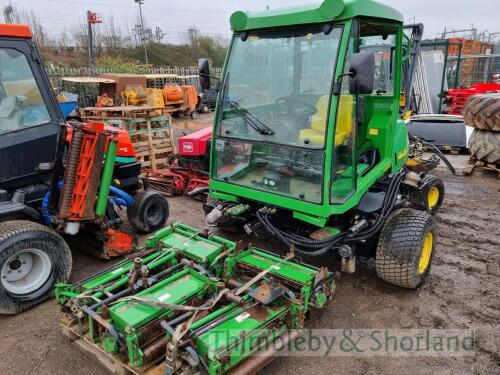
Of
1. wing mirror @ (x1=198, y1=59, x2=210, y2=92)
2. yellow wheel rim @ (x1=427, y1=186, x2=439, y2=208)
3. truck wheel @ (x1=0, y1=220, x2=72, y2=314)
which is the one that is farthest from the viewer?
yellow wheel rim @ (x1=427, y1=186, x2=439, y2=208)

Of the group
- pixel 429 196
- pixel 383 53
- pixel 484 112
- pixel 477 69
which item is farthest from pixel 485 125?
pixel 477 69

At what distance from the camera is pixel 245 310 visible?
2.64 metres

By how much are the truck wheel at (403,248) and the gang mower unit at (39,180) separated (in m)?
2.47

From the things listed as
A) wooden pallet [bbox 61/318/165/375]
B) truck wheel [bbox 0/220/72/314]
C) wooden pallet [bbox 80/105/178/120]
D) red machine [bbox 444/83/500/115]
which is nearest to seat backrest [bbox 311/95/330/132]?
wooden pallet [bbox 61/318/165/375]

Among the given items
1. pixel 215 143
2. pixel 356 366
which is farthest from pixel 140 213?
pixel 356 366

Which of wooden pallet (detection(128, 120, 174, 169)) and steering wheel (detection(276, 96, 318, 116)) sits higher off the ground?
steering wheel (detection(276, 96, 318, 116))

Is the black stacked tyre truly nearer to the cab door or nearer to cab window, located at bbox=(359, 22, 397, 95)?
cab window, located at bbox=(359, 22, 397, 95)

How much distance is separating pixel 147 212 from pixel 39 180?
4.15ft

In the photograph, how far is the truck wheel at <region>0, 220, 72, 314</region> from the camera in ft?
10.1

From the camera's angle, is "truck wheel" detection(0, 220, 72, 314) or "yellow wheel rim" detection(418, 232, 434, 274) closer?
"truck wheel" detection(0, 220, 72, 314)

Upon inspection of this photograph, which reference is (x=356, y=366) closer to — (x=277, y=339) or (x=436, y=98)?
(x=277, y=339)

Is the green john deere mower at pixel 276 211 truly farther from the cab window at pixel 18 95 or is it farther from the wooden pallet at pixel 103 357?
the cab window at pixel 18 95

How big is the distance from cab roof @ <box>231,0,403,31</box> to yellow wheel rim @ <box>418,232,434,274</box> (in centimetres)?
197

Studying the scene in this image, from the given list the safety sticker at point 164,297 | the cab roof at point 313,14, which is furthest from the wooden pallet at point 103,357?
the cab roof at point 313,14
